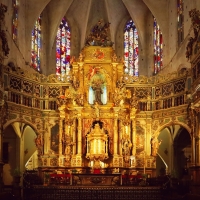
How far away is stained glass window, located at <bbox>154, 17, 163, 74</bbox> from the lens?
139ft

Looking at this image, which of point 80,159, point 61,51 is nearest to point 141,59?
point 61,51

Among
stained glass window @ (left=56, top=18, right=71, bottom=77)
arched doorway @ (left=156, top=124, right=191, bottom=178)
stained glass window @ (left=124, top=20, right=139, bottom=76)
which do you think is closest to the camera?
arched doorway @ (left=156, top=124, right=191, bottom=178)

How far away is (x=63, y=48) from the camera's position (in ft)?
149

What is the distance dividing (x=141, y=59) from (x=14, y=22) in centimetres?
1278

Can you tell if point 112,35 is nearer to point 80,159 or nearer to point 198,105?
point 80,159

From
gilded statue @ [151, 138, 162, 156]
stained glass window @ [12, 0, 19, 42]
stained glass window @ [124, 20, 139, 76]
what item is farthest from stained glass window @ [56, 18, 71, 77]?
gilded statue @ [151, 138, 162, 156]

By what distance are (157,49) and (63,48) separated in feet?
28.0

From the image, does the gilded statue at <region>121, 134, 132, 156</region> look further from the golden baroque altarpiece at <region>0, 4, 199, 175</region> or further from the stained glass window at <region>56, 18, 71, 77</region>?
the stained glass window at <region>56, 18, 71, 77</region>

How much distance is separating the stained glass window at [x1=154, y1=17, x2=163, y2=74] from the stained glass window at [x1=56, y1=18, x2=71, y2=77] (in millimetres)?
7769

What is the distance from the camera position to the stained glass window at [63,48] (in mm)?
44812

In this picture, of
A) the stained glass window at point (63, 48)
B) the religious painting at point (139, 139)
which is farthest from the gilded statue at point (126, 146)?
the stained glass window at point (63, 48)

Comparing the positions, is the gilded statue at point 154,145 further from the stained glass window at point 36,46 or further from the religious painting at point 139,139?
the stained glass window at point 36,46

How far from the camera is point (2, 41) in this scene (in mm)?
29906

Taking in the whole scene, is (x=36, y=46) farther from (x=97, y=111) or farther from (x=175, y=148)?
(x=175, y=148)
